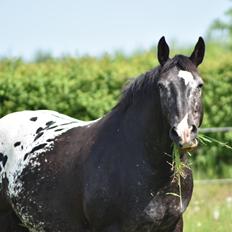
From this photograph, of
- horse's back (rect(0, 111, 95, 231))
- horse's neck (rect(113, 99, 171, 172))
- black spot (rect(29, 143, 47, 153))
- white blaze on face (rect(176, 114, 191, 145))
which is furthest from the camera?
black spot (rect(29, 143, 47, 153))

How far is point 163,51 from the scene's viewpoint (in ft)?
19.5

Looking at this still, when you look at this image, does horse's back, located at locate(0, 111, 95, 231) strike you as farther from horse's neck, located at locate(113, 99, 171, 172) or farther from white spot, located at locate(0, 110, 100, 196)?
horse's neck, located at locate(113, 99, 171, 172)

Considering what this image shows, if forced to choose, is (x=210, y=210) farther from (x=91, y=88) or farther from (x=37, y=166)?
(x=37, y=166)

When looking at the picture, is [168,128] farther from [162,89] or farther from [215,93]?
[215,93]

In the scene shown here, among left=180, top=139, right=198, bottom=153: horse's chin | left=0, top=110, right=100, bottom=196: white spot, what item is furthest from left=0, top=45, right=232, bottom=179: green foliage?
left=180, top=139, right=198, bottom=153: horse's chin

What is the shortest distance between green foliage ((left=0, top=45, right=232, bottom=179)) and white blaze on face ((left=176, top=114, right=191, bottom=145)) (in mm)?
6577

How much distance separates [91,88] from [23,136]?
5.38m

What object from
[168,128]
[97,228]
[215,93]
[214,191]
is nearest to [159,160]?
[168,128]

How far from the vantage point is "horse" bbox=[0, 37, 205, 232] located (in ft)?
18.5

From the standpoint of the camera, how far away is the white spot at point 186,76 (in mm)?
5605

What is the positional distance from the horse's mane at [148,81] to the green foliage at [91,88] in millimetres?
5771

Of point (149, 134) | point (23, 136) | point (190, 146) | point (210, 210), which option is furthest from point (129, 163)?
point (210, 210)

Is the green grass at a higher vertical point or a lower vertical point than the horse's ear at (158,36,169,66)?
lower

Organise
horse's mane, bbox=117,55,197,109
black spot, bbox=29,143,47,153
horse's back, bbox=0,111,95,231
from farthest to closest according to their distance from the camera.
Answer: black spot, bbox=29,143,47,153
horse's back, bbox=0,111,95,231
horse's mane, bbox=117,55,197,109
